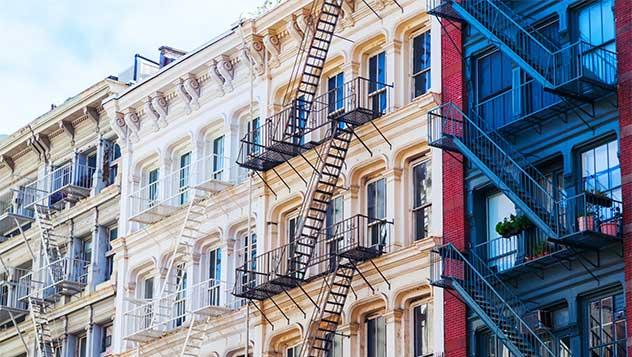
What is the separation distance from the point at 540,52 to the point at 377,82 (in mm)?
6949

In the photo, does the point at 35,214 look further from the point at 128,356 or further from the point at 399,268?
the point at 399,268

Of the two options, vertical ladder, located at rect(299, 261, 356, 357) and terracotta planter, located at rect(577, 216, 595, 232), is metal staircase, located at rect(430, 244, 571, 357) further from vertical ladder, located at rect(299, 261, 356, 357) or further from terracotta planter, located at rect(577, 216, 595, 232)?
vertical ladder, located at rect(299, 261, 356, 357)

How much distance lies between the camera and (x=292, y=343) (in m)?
49.4

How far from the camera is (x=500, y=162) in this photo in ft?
139

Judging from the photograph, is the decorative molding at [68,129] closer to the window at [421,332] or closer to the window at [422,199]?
the window at [422,199]

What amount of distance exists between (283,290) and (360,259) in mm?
3686

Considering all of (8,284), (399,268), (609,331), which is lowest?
(609,331)

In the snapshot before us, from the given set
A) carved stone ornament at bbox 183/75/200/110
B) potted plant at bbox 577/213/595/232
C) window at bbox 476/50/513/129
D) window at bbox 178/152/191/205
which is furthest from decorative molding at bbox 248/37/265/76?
potted plant at bbox 577/213/595/232

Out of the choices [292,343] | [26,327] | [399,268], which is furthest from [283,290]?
[26,327]

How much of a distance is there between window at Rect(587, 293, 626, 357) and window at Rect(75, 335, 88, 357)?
24992 mm

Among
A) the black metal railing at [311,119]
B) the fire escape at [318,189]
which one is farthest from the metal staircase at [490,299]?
the black metal railing at [311,119]

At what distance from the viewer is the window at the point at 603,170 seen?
131 ft

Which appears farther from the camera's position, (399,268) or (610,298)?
(399,268)

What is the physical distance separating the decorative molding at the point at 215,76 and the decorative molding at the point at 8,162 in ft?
48.7
